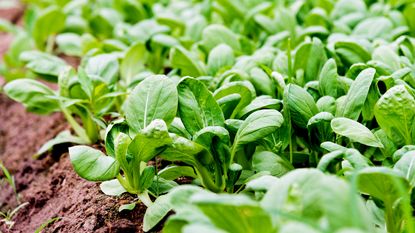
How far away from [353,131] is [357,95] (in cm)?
12

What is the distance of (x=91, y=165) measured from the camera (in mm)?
1653

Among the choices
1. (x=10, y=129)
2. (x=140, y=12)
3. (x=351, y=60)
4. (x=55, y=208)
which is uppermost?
(x=351, y=60)

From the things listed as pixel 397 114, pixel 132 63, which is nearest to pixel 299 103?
pixel 397 114

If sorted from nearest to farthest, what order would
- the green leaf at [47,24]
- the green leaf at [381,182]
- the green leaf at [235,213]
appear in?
the green leaf at [235,213] < the green leaf at [381,182] < the green leaf at [47,24]

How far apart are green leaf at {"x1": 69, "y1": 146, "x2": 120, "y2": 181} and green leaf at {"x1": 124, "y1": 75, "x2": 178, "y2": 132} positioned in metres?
0.13

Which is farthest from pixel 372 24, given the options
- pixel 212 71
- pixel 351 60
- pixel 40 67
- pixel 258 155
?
pixel 40 67

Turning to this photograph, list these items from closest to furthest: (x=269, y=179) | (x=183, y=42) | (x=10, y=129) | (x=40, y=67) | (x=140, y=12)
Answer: (x=269, y=179) → (x=40, y=67) → (x=183, y=42) → (x=10, y=129) → (x=140, y=12)

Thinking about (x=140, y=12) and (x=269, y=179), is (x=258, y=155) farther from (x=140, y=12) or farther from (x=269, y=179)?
(x=140, y=12)

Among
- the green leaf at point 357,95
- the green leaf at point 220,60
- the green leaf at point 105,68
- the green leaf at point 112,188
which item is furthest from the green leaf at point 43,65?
the green leaf at point 357,95

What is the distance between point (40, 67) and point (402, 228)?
151 centimetres

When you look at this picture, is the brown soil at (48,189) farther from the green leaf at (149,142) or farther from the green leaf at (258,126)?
the green leaf at (258,126)

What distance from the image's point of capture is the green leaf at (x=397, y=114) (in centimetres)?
164

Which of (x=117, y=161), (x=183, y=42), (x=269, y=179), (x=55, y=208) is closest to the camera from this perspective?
(x=269, y=179)

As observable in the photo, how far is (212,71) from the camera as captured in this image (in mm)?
2244
